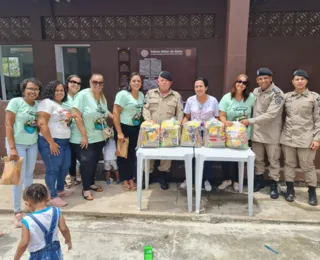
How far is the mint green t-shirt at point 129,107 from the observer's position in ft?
13.0

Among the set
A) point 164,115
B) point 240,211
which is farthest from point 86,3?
point 240,211

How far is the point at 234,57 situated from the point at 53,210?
3139 millimetres

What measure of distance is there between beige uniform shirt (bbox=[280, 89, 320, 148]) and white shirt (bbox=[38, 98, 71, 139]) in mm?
2753

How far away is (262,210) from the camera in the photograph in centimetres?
374

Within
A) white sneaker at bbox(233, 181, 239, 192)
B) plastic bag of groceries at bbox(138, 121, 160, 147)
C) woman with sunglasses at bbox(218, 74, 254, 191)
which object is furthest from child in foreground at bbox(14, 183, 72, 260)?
white sneaker at bbox(233, 181, 239, 192)

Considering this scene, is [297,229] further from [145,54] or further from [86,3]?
[86,3]

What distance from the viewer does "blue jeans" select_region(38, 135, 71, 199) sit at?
3.62m

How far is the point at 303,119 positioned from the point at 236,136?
0.90 m

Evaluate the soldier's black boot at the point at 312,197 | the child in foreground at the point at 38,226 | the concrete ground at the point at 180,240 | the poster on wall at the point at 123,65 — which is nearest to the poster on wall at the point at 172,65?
the poster on wall at the point at 123,65

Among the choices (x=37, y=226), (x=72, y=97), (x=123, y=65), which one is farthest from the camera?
(x=123, y=65)

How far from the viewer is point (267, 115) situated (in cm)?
382

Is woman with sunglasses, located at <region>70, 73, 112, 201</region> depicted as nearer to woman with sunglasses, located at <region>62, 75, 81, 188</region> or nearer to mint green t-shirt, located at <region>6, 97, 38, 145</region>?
woman with sunglasses, located at <region>62, 75, 81, 188</region>

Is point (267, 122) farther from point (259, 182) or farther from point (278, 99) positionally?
point (259, 182)

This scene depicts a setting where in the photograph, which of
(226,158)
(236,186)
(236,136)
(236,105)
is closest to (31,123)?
(226,158)
